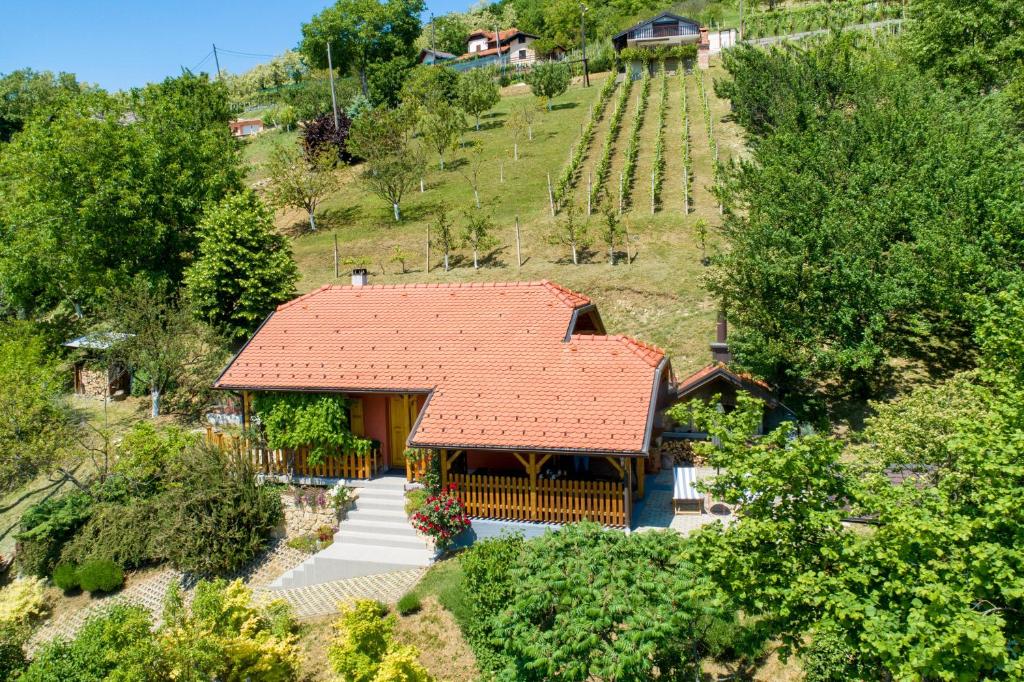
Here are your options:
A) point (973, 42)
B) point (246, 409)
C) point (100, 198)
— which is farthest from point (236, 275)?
point (973, 42)

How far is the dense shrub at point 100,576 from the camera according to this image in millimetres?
18312

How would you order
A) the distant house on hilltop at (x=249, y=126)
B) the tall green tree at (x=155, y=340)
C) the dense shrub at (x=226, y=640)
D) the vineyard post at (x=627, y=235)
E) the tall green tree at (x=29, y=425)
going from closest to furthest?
the dense shrub at (x=226, y=640) → the tall green tree at (x=29, y=425) → the tall green tree at (x=155, y=340) → the vineyard post at (x=627, y=235) → the distant house on hilltop at (x=249, y=126)

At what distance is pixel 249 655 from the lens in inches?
531

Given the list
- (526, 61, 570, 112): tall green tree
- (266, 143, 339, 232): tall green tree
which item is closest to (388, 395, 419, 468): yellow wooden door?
Result: (266, 143, 339, 232): tall green tree

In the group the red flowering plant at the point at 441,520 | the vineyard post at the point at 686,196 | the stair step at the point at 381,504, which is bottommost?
the stair step at the point at 381,504

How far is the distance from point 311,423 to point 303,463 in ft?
5.65

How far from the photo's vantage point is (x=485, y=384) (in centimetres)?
1838

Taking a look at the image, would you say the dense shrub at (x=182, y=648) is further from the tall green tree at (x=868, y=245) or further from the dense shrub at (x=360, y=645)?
the tall green tree at (x=868, y=245)

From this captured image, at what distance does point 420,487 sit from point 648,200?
25.0 m

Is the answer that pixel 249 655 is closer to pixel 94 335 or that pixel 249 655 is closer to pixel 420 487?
pixel 420 487

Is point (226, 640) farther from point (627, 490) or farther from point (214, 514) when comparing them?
point (627, 490)

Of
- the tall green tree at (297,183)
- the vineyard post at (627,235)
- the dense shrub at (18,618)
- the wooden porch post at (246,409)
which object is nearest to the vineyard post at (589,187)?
the vineyard post at (627,235)

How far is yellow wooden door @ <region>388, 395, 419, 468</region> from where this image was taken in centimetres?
1959

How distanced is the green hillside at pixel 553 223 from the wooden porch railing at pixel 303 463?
36.6 feet
